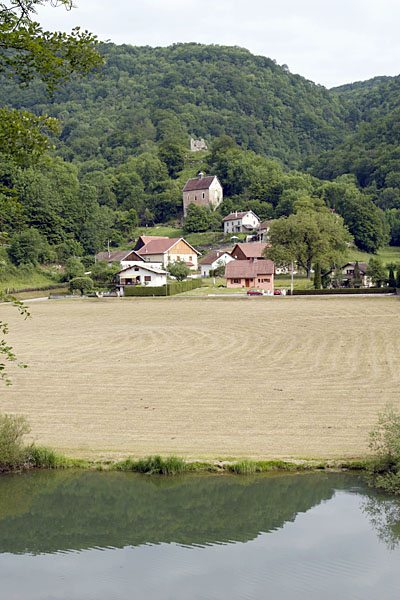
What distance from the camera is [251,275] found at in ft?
253

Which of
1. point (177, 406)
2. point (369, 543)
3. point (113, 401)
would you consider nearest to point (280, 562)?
point (369, 543)

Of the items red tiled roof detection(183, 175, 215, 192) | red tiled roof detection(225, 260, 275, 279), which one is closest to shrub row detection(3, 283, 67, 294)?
red tiled roof detection(225, 260, 275, 279)

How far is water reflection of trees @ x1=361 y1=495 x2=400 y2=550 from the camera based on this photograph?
40.7 feet

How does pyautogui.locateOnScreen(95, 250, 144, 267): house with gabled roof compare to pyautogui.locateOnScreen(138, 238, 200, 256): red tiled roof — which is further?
pyautogui.locateOnScreen(138, 238, 200, 256): red tiled roof

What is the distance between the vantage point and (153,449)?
55.4 feet

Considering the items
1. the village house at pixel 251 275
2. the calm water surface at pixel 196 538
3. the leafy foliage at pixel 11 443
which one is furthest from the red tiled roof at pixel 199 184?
the calm water surface at pixel 196 538

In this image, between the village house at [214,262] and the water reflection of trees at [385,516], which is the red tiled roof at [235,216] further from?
the water reflection of trees at [385,516]

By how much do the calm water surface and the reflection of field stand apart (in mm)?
1696

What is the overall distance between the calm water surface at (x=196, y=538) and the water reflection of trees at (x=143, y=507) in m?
0.02

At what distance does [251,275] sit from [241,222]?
170ft

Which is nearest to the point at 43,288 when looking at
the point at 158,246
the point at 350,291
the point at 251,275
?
the point at 158,246

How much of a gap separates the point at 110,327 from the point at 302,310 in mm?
15710

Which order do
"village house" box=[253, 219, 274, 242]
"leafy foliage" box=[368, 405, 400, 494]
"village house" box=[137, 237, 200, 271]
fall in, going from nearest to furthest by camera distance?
"leafy foliage" box=[368, 405, 400, 494] < "village house" box=[137, 237, 200, 271] < "village house" box=[253, 219, 274, 242]

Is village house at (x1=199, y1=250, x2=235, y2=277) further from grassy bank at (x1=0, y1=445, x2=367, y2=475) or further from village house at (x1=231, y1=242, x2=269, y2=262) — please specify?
grassy bank at (x1=0, y1=445, x2=367, y2=475)
